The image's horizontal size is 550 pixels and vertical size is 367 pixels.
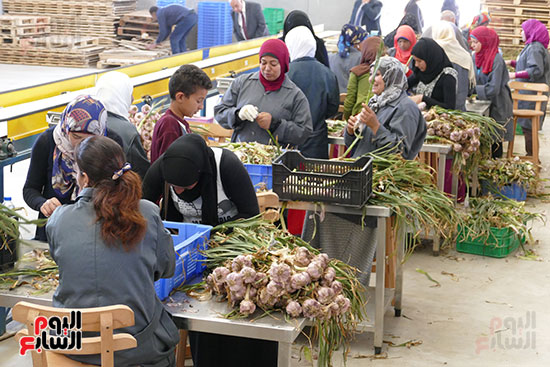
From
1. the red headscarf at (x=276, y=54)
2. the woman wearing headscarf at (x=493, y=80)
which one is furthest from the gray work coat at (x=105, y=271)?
the woman wearing headscarf at (x=493, y=80)

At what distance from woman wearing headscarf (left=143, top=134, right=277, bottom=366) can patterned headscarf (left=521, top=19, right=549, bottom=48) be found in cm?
704

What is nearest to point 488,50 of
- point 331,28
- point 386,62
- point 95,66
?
point 386,62

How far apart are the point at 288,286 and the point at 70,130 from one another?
150cm

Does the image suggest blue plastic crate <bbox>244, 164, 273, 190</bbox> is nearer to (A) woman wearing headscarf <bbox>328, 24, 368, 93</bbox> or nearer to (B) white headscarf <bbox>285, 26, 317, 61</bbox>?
(B) white headscarf <bbox>285, 26, 317, 61</bbox>

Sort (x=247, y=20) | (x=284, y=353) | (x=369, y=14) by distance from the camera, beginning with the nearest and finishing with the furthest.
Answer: (x=284, y=353), (x=247, y=20), (x=369, y=14)

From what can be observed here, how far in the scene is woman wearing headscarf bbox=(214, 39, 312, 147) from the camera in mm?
5145

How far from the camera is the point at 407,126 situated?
4.88 m

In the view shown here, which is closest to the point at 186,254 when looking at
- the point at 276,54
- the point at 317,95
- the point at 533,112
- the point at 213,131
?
the point at 276,54

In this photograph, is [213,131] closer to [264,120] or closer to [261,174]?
[264,120]

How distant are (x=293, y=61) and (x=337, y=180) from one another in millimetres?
2446

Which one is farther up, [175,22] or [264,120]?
[175,22]

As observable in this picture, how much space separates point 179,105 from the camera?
4.35 metres

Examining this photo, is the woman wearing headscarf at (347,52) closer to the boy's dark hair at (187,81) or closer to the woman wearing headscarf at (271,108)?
the woman wearing headscarf at (271,108)

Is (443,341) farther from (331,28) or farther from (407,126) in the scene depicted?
(331,28)
